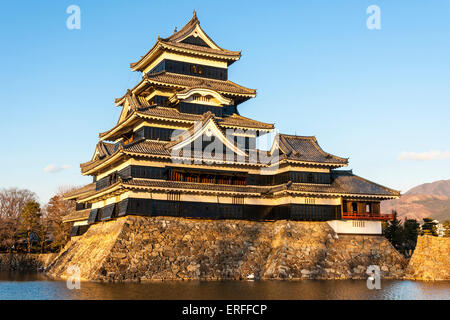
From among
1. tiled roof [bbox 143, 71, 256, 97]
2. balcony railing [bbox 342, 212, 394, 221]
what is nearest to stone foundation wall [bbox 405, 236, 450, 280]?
balcony railing [bbox 342, 212, 394, 221]

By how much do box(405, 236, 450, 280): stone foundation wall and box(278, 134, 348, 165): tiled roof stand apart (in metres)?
9.46

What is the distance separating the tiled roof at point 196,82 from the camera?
4413 cm

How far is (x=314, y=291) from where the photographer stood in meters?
29.6

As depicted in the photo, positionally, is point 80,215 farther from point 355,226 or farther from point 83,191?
point 355,226

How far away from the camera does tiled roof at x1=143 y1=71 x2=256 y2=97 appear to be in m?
44.1

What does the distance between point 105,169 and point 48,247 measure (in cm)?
2373

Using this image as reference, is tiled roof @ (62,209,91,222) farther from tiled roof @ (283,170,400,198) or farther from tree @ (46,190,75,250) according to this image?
tiled roof @ (283,170,400,198)

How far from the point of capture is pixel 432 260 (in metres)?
38.8

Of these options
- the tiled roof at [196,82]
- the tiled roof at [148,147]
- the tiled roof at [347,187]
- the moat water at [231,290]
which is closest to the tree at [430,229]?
the tiled roof at [347,187]

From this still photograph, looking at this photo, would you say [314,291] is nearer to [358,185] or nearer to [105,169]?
[358,185]

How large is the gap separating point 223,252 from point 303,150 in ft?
40.8

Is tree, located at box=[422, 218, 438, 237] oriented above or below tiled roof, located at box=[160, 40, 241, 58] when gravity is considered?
below

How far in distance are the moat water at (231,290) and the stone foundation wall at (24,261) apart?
2197cm
